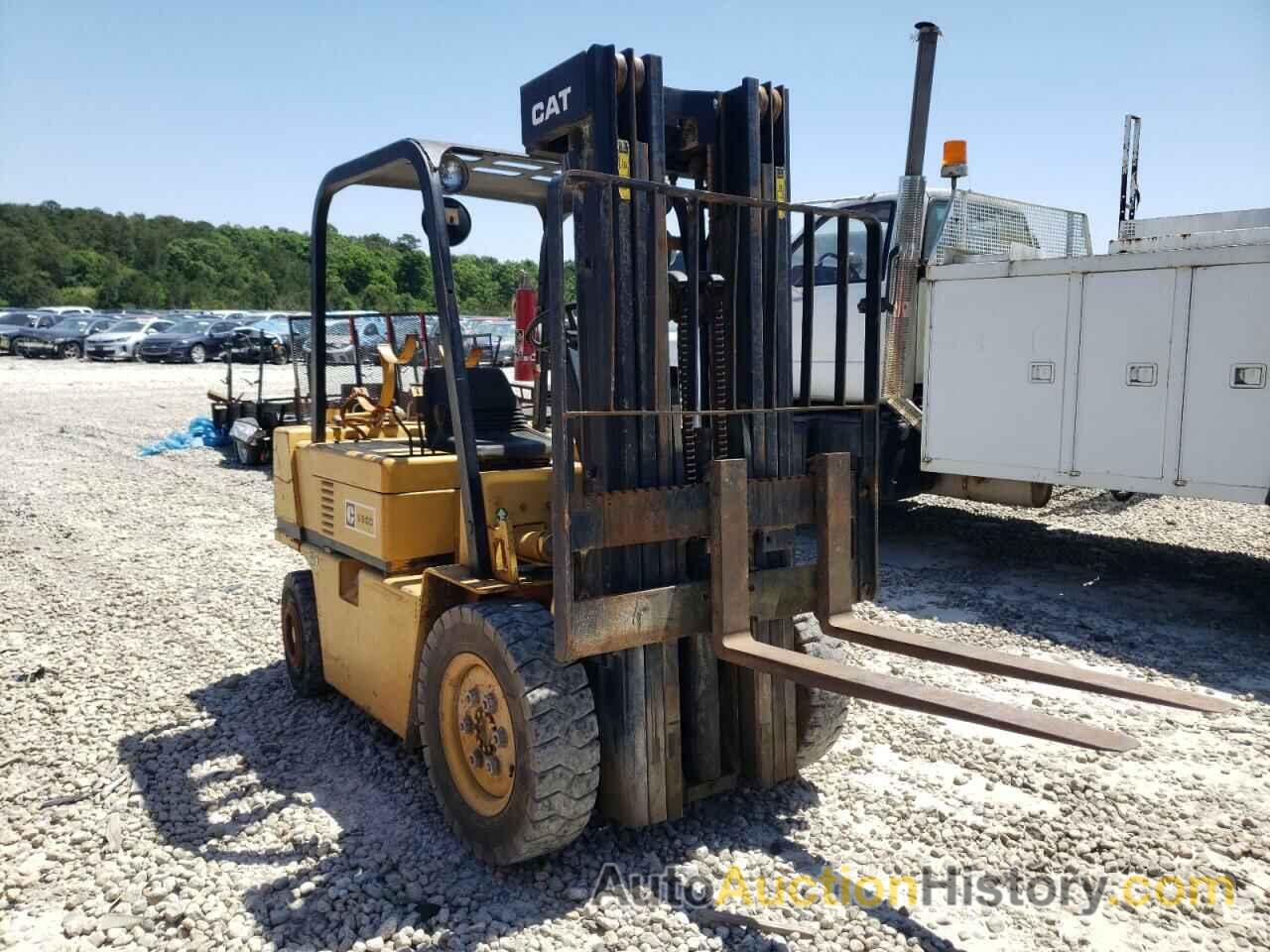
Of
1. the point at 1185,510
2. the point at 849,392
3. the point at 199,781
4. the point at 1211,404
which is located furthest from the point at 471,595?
the point at 1185,510

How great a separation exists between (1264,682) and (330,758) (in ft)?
16.3

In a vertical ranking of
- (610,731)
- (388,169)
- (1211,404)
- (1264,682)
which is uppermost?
(388,169)

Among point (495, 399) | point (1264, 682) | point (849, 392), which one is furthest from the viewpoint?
point (849, 392)

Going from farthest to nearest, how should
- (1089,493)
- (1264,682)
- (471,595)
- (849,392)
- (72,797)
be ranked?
(1089,493), (849,392), (1264,682), (72,797), (471,595)

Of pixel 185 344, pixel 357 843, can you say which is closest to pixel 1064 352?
pixel 357 843

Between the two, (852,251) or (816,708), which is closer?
(816,708)

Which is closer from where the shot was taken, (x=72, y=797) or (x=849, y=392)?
(x=72, y=797)

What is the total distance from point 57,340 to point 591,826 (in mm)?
35057

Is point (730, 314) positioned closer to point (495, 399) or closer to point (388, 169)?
point (495, 399)

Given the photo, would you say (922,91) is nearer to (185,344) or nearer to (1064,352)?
(1064,352)

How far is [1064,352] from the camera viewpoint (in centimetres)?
727

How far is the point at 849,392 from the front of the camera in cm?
943

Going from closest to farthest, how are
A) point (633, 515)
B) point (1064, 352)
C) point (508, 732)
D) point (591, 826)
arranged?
point (633, 515) < point (508, 732) < point (591, 826) < point (1064, 352)

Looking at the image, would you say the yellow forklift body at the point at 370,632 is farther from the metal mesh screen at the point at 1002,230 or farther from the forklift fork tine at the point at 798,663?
the metal mesh screen at the point at 1002,230
